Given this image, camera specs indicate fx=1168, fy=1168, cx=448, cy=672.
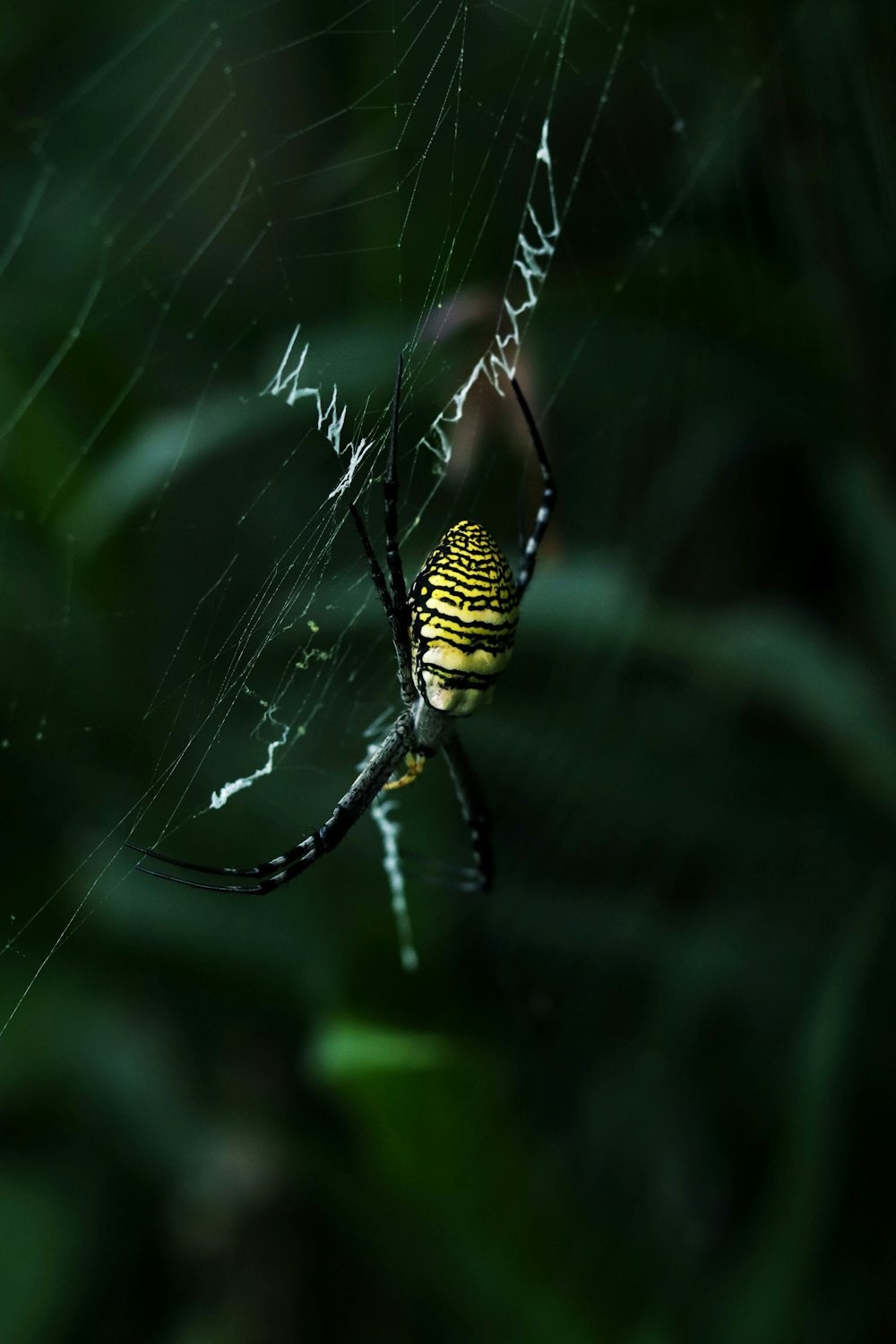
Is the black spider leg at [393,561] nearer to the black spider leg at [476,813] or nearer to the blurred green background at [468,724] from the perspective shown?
the blurred green background at [468,724]

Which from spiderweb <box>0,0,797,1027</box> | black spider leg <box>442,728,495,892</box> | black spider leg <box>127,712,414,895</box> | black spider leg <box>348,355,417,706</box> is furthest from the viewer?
black spider leg <box>442,728,495,892</box>

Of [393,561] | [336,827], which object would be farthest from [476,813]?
[393,561]

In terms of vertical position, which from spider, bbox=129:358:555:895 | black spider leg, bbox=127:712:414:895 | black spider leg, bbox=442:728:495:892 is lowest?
black spider leg, bbox=442:728:495:892

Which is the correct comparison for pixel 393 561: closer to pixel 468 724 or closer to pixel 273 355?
pixel 273 355

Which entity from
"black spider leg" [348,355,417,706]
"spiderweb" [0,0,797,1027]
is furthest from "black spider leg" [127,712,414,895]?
"black spider leg" [348,355,417,706]

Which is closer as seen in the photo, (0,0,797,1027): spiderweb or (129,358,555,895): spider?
(129,358,555,895): spider

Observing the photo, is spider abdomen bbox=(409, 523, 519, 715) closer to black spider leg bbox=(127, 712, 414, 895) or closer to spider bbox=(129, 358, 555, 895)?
spider bbox=(129, 358, 555, 895)

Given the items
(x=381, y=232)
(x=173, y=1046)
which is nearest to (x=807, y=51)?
(x=381, y=232)
